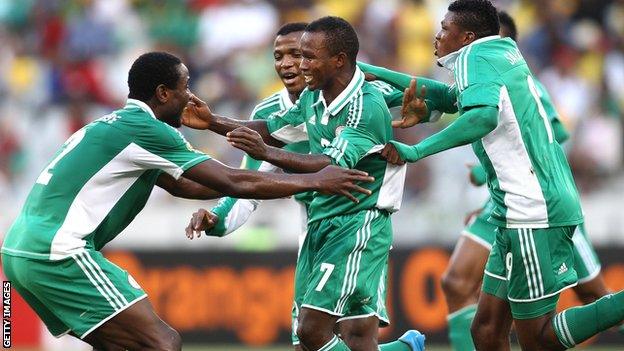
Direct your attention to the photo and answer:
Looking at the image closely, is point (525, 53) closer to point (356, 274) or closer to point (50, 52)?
point (50, 52)

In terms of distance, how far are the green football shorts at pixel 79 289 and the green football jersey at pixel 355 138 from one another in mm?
1325

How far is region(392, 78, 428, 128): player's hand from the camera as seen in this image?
7.36 m

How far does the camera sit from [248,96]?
1428cm

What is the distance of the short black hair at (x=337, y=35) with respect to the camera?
7.08m

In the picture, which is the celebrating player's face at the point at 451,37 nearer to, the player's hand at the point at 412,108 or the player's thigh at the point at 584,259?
the player's hand at the point at 412,108

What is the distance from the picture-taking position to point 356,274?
22.8ft

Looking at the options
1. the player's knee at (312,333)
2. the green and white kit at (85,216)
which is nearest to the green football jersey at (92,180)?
the green and white kit at (85,216)

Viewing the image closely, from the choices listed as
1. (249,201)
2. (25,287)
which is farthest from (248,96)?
(25,287)

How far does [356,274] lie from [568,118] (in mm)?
7049

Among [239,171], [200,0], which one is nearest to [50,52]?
[200,0]

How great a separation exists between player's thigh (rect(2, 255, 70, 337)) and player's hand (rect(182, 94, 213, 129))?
62.6 inches

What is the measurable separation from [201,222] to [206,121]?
708mm

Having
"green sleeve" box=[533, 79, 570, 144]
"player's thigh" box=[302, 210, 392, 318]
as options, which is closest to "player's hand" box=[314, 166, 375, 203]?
"player's thigh" box=[302, 210, 392, 318]

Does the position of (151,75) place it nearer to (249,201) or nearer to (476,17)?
(249,201)
